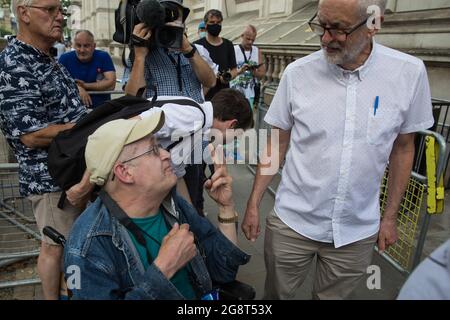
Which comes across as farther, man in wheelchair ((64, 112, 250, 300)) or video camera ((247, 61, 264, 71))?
video camera ((247, 61, 264, 71))

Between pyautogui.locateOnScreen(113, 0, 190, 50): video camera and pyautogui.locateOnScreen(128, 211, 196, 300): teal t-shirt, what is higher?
pyautogui.locateOnScreen(113, 0, 190, 50): video camera

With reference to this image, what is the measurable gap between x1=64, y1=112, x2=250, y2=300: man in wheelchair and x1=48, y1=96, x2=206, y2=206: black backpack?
0.37 meters

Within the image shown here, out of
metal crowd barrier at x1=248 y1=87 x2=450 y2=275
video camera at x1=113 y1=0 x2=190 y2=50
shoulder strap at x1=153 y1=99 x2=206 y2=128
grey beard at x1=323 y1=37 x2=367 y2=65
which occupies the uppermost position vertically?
video camera at x1=113 y1=0 x2=190 y2=50

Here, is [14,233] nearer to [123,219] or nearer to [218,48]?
[123,219]

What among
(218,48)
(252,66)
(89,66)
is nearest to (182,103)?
(218,48)

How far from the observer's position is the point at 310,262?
196 centimetres

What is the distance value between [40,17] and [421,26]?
4782 millimetres

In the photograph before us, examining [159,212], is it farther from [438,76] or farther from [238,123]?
[438,76]

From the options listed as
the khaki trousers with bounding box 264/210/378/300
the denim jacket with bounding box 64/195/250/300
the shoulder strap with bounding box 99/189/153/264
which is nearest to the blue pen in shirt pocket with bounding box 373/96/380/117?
the khaki trousers with bounding box 264/210/378/300

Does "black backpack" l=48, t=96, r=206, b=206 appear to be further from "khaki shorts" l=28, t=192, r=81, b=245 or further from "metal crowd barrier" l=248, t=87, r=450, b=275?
"metal crowd barrier" l=248, t=87, r=450, b=275

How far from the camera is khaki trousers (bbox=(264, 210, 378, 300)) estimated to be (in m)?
1.87

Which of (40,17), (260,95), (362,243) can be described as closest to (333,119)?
(362,243)

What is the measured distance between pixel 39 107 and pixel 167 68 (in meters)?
0.98
